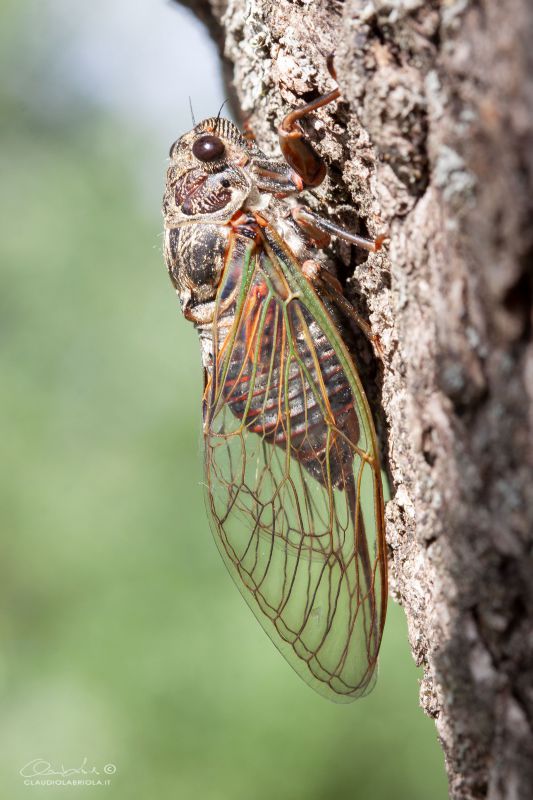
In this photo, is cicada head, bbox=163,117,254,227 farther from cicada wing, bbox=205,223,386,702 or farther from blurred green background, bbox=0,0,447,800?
blurred green background, bbox=0,0,447,800

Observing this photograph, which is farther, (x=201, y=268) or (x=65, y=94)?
(x=65, y=94)

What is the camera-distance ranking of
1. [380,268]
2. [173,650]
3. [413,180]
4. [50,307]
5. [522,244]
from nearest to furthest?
[522,244] < [413,180] < [380,268] < [173,650] < [50,307]

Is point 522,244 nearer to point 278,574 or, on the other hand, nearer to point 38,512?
point 278,574

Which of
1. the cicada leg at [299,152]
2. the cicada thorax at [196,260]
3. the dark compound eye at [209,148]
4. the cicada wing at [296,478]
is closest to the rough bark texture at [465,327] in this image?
the cicada wing at [296,478]

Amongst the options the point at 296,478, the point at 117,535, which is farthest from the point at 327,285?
Answer: the point at 117,535

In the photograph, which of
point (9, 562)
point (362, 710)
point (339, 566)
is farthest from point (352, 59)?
point (9, 562)

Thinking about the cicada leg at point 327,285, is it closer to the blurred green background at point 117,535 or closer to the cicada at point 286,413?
the cicada at point 286,413

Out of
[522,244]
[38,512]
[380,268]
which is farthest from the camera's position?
[38,512]

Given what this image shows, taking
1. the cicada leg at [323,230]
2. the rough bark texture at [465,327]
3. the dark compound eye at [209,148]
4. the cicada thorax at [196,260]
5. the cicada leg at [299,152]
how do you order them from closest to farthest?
the rough bark texture at [465,327]
the cicada leg at [323,230]
the cicada leg at [299,152]
the cicada thorax at [196,260]
the dark compound eye at [209,148]
